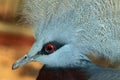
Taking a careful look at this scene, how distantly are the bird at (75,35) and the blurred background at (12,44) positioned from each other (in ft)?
5.81

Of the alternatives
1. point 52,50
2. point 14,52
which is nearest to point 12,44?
point 14,52

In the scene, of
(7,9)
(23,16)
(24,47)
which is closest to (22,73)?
(24,47)

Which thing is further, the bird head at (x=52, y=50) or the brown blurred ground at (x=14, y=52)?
the brown blurred ground at (x=14, y=52)

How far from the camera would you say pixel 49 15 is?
1714 millimetres

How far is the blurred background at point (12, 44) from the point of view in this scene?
11.7ft

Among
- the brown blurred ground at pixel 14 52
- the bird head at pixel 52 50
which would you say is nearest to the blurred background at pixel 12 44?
the brown blurred ground at pixel 14 52

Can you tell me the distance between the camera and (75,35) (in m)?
1.71

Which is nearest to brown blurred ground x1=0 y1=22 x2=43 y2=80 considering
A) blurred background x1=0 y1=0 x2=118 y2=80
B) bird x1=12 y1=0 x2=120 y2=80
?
blurred background x1=0 y1=0 x2=118 y2=80

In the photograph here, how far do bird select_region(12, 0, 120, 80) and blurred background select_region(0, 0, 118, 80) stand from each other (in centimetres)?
177

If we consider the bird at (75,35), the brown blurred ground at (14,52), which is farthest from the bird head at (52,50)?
the brown blurred ground at (14,52)

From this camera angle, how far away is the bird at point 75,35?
1690 mm

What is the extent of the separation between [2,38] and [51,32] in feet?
8.48

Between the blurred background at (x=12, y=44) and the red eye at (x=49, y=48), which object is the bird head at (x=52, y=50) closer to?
the red eye at (x=49, y=48)

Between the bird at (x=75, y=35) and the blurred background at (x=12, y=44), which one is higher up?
the bird at (x=75, y=35)
